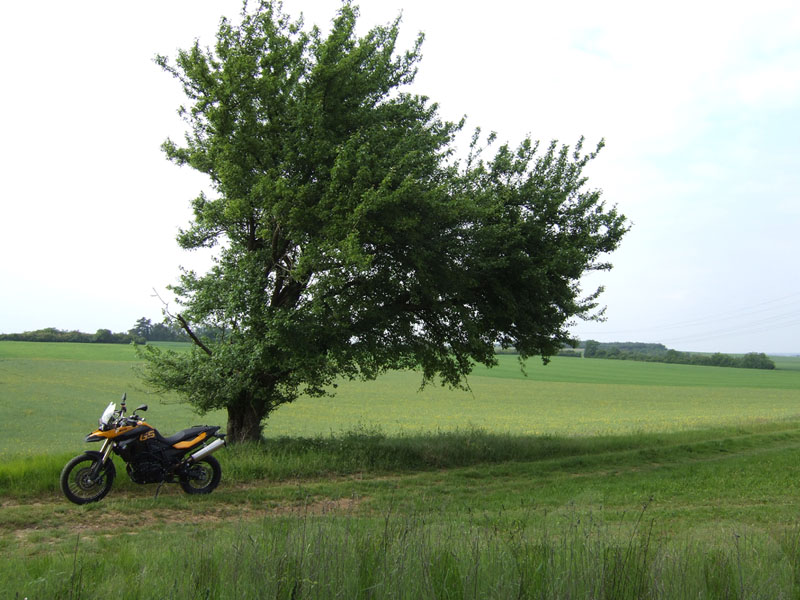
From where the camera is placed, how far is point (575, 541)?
4727 millimetres

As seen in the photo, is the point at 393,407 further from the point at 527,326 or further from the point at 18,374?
the point at 18,374

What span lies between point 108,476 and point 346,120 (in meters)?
9.53

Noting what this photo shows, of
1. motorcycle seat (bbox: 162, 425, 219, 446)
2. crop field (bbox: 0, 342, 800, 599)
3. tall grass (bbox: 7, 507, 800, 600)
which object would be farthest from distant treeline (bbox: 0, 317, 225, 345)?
tall grass (bbox: 7, 507, 800, 600)

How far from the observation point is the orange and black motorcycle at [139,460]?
957cm

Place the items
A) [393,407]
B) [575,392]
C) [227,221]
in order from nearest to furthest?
1. [227,221]
2. [393,407]
3. [575,392]

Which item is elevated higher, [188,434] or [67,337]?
[67,337]

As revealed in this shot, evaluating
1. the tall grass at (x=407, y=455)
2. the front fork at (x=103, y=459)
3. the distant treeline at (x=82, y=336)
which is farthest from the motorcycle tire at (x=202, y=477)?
the distant treeline at (x=82, y=336)

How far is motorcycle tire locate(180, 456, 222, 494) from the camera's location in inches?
408

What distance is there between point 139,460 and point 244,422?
5.50 meters

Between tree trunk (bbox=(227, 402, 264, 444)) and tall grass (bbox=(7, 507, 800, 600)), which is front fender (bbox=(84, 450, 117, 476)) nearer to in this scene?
tall grass (bbox=(7, 507, 800, 600))

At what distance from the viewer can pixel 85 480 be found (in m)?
9.57

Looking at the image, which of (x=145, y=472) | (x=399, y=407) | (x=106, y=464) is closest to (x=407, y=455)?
(x=145, y=472)

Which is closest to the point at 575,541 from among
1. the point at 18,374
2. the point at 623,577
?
the point at 623,577

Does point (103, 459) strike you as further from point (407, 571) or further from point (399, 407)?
point (399, 407)
